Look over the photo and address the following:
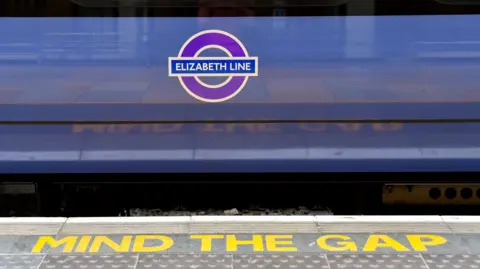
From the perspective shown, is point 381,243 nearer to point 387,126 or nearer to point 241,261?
point 241,261

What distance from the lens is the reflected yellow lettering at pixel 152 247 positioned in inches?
111

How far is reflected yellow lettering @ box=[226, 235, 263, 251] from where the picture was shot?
9.29 ft

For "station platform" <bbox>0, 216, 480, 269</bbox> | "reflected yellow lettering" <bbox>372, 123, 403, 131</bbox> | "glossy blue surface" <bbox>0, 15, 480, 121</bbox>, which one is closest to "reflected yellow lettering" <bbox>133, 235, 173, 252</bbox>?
"station platform" <bbox>0, 216, 480, 269</bbox>

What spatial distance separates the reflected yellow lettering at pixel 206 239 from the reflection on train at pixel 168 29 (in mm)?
1043

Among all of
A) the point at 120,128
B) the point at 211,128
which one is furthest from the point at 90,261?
the point at 211,128

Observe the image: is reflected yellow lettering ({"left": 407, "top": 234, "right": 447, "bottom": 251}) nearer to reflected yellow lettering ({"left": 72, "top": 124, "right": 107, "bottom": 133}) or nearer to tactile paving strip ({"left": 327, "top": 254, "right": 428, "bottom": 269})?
tactile paving strip ({"left": 327, "top": 254, "right": 428, "bottom": 269})

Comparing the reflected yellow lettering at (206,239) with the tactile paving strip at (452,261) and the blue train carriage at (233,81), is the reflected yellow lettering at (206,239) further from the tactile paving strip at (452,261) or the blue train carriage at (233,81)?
the tactile paving strip at (452,261)

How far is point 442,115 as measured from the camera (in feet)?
11.5

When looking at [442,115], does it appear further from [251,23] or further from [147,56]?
[147,56]

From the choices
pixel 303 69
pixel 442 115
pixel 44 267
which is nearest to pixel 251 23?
pixel 303 69

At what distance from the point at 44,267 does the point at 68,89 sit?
114cm

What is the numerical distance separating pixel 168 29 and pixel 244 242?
128 centimetres

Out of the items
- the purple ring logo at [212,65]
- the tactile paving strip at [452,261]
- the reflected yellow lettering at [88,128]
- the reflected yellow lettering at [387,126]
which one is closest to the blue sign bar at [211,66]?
the purple ring logo at [212,65]

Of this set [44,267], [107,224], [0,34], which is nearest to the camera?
[44,267]
